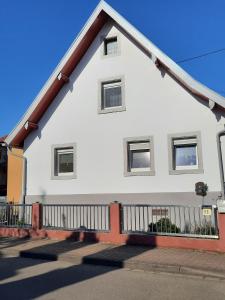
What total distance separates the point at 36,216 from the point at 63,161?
3.18 metres

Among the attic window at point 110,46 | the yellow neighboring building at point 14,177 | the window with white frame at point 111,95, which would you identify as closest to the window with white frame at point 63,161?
the window with white frame at point 111,95

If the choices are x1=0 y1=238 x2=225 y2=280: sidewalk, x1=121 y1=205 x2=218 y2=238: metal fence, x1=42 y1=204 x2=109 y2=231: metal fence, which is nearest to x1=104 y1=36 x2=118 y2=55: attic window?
x1=42 y1=204 x2=109 y2=231: metal fence

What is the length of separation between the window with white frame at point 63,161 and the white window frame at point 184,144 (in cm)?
402

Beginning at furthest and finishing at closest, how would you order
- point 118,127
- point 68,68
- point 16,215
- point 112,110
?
Result: 1. point 68,68
2. point 112,110
3. point 118,127
4. point 16,215

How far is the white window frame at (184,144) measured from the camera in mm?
13102

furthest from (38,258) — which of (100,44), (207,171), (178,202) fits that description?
(100,44)

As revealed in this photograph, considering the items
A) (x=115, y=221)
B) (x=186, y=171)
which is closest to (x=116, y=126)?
(x=186, y=171)

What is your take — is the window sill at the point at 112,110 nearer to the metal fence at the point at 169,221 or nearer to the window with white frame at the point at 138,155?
the window with white frame at the point at 138,155

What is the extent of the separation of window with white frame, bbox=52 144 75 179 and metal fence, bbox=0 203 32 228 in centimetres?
215

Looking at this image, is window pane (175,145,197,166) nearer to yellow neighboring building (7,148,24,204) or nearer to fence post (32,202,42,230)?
fence post (32,202,42,230)

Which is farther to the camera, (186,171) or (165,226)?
(186,171)

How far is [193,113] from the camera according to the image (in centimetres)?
1341

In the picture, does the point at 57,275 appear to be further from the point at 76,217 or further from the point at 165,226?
the point at 76,217

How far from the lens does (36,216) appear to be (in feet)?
43.4
